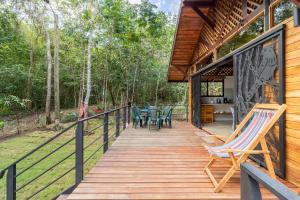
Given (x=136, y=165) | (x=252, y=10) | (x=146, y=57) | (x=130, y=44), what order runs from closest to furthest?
(x=136, y=165)
(x=252, y=10)
(x=130, y=44)
(x=146, y=57)

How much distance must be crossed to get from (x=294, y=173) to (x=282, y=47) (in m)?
1.62

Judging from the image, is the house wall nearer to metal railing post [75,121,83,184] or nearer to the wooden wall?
the wooden wall

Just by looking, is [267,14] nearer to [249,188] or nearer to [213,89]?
[249,188]

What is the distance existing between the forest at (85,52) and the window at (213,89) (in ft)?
11.2


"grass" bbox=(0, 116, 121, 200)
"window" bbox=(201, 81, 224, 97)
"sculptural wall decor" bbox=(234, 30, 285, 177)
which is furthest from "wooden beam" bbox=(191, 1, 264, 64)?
"window" bbox=(201, 81, 224, 97)

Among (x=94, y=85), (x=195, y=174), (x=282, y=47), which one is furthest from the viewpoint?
(x=94, y=85)

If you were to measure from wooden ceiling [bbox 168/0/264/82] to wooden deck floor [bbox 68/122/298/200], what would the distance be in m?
2.80

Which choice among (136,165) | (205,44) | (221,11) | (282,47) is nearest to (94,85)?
(205,44)

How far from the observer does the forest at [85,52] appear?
35.8ft

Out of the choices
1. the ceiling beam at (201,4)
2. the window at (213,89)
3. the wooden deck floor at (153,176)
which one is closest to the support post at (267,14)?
the wooden deck floor at (153,176)

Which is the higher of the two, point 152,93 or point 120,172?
point 152,93

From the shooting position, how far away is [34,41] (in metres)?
15.8

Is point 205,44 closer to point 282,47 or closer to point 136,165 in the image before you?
point 282,47

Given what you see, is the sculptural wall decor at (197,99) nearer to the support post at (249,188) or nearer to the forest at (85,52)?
the forest at (85,52)
